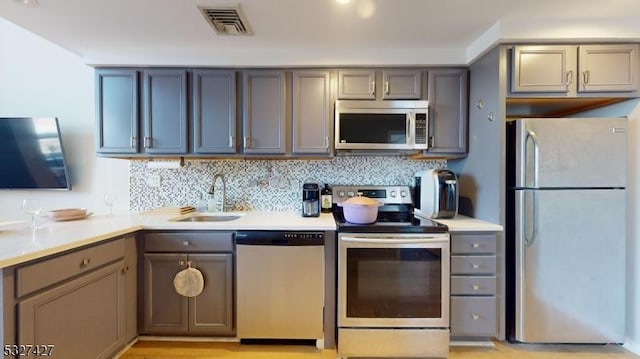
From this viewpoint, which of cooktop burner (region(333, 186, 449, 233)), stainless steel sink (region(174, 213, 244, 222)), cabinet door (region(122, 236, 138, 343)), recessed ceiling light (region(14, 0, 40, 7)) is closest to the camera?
recessed ceiling light (region(14, 0, 40, 7))

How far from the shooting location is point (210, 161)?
283 cm

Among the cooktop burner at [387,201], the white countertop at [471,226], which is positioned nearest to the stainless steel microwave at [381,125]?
the cooktop burner at [387,201]

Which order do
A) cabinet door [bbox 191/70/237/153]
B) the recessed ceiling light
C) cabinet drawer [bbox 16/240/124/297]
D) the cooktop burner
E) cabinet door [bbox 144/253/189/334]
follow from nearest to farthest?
1. cabinet drawer [bbox 16/240/124/297]
2. the recessed ceiling light
3. cabinet door [bbox 144/253/189/334]
4. the cooktop burner
5. cabinet door [bbox 191/70/237/153]

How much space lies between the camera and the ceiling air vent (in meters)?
1.87

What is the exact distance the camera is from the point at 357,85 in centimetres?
247

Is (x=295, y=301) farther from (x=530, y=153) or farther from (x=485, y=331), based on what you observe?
(x=530, y=153)

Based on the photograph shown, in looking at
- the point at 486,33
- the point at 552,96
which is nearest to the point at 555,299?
the point at 552,96

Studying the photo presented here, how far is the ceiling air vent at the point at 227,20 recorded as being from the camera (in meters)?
1.87

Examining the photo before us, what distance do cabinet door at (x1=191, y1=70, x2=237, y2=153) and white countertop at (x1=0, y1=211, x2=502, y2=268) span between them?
0.65m

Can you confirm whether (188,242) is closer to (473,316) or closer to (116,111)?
(116,111)

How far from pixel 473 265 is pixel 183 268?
6.63 feet

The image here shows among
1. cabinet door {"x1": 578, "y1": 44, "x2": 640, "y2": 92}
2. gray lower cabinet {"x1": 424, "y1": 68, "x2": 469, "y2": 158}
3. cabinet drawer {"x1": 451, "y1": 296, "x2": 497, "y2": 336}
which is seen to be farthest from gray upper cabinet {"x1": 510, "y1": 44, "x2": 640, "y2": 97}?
cabinet drawer {"x1": 451, "y1": 296, "x2": 497, "y2": 336}

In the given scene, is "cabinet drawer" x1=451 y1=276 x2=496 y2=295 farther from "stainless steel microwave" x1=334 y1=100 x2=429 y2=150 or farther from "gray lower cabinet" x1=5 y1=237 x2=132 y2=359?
"gray lower cabinet" x1=5 y1=237 x2=132 y2=359

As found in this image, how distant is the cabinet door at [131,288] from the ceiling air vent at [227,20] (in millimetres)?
1550
